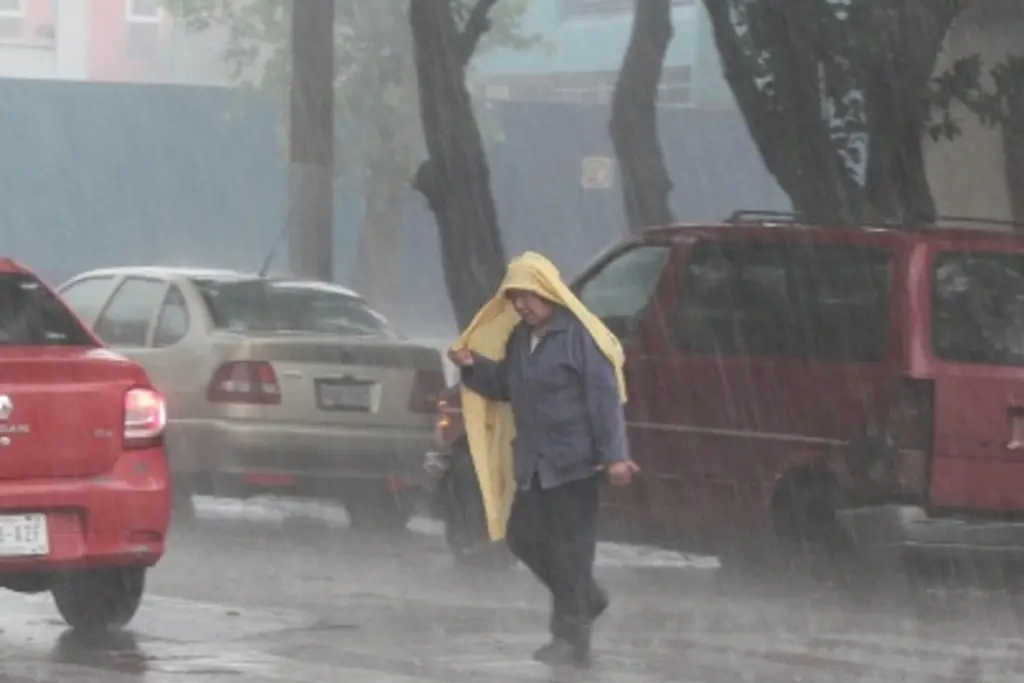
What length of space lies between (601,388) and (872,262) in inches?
120

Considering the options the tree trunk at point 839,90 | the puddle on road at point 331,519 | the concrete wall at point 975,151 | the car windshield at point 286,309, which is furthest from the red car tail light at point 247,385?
the concrete wall at point 975,151

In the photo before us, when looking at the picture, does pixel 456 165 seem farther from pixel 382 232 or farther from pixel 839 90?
pixel 382 232

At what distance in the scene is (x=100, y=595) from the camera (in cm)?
1067

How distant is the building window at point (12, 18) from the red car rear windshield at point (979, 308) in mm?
62119

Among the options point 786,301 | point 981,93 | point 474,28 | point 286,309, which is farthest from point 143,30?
point 786,301

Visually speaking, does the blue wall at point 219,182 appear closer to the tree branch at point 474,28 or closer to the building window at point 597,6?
the building window at point 597,6

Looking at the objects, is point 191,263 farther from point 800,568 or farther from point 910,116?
point 800,568

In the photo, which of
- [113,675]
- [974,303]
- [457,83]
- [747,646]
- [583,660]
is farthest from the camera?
[457,83]

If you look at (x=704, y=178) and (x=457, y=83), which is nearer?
(x=457, y=83)

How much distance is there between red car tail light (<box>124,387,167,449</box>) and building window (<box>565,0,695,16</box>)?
46508 millimetres

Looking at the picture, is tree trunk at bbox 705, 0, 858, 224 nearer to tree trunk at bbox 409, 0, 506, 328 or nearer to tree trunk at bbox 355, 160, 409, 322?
tree trunk at bbox 409, 0, 506, 328

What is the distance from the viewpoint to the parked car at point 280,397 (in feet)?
50.1

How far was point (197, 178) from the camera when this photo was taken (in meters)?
43.1

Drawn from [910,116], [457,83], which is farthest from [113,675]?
[457,83]
